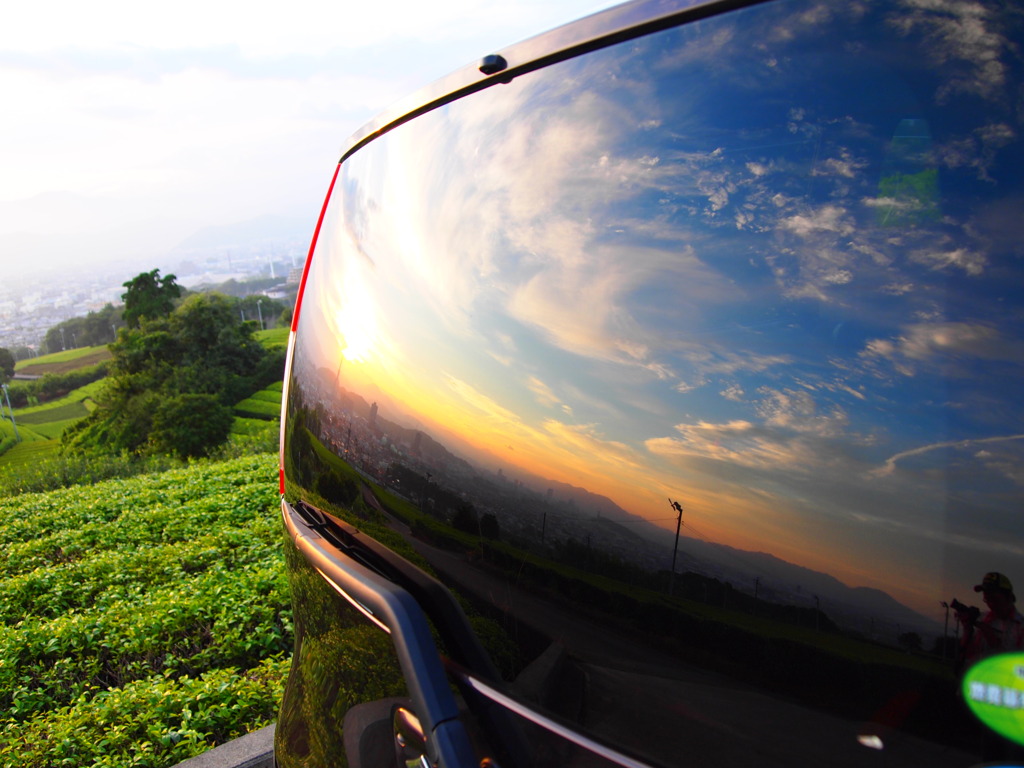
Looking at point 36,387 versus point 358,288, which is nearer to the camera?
point 358,288

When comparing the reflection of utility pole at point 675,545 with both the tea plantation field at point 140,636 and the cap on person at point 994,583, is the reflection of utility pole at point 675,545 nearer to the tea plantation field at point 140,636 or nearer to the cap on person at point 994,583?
the cap on person at point 994,583

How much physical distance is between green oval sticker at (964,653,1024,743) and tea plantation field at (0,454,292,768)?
306 centimetres

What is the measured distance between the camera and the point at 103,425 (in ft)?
133

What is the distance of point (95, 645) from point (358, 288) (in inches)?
134

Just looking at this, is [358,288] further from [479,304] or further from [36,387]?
[36,387]

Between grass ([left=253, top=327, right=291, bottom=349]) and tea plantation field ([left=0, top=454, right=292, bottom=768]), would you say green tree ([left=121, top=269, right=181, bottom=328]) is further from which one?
tea plantation field ([left=0, top=454, right=292, bottom=768])

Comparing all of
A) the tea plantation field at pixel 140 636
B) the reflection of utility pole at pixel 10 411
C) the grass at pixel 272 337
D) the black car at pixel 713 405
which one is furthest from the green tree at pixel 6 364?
the black car at pixel 713 405

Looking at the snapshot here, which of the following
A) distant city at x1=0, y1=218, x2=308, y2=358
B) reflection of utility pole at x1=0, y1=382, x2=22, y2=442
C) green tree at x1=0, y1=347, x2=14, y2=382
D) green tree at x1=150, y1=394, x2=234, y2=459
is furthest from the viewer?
distant city at x1=0, y1=218, x2=308, y2=358

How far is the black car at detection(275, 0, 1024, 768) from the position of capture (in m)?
0.71

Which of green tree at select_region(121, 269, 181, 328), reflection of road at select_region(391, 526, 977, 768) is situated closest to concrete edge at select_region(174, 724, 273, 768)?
reflection of road at select_region(391, 526, 977, 768)

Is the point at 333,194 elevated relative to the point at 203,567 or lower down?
elevated

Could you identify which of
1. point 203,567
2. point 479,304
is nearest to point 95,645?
point 203,567

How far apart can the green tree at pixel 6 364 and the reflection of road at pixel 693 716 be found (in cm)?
6444

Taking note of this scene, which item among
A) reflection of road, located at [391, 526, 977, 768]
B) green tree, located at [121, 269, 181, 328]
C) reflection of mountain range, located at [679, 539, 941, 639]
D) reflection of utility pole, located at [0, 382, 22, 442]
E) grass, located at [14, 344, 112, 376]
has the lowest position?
reflection of utility pole, located at [0, 382, 22, 442]
